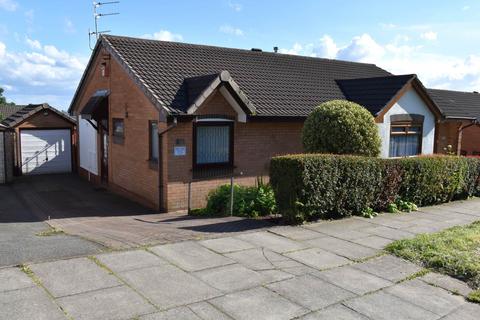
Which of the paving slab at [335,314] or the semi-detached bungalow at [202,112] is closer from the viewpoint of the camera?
the paving slab at [335,314]

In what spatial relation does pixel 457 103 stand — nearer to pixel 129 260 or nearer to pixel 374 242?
pixel 374 242

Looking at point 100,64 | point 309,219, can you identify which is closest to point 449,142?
point 309,219

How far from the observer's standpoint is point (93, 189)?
17953mm

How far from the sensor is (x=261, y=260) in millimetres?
7715

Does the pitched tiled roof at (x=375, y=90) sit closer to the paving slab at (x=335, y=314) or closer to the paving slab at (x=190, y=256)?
the paving slab at (x=190, y=256)

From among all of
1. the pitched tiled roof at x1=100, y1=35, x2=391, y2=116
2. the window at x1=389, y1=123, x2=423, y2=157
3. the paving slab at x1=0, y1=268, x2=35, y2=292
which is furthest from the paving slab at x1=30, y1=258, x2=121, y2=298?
the window at x1=389, y1=123, x2=423, y2=157

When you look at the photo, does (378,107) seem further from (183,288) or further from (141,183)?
(183,288)

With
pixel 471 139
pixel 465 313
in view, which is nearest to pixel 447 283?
pixel 465 313

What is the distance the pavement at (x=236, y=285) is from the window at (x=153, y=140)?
5.89 metres

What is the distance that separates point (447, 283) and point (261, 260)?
2894 millimetres

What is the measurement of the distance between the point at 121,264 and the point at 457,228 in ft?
24.8

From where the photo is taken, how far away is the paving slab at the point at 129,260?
23.2 feet

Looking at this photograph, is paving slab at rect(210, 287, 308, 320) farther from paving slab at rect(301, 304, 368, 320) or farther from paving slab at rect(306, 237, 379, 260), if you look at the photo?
paving slab at rect(306, 237, 379, 260)

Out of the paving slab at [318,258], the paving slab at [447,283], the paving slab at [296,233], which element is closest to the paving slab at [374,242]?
the paving slab at [296,233]
